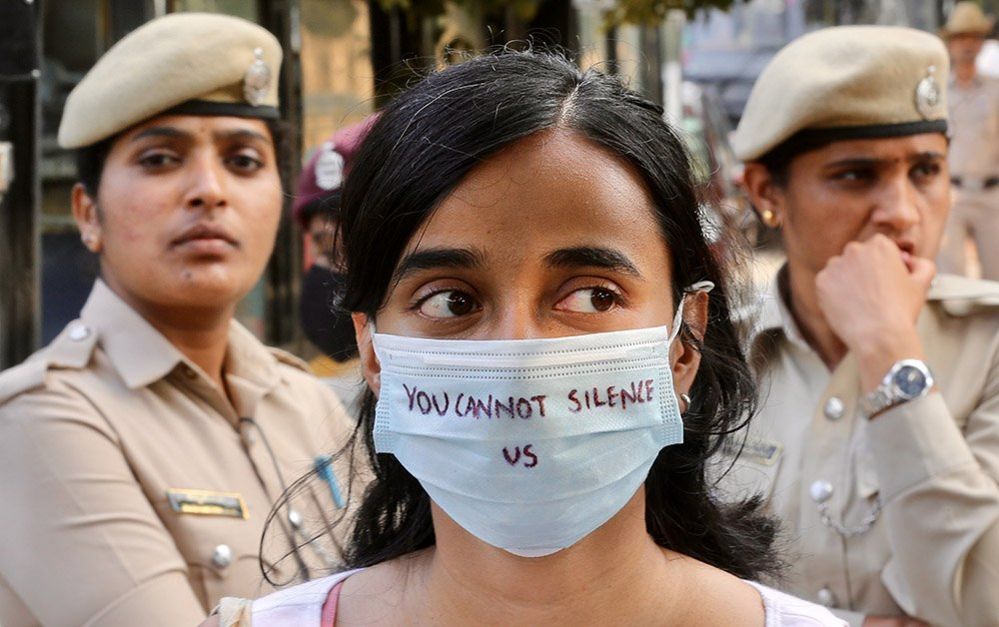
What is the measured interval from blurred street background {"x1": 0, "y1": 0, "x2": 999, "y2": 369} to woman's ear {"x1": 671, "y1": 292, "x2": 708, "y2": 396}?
209 mm

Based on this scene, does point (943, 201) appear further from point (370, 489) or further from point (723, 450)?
point (370, 489)

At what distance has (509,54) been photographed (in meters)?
2.07

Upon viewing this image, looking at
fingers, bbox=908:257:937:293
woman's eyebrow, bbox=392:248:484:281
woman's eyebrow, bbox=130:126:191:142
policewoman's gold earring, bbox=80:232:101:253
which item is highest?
woman's eyebrow, bbox=392:248:484:281

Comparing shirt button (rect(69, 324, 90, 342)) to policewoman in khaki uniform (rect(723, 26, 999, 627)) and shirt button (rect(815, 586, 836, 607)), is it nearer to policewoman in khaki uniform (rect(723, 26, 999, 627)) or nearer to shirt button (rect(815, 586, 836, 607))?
policewoman in khaki uniform (rect(723, 26, 999, 627))

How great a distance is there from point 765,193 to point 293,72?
12.4 feet

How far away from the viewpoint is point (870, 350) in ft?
10.0

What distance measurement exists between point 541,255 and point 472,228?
10 cm

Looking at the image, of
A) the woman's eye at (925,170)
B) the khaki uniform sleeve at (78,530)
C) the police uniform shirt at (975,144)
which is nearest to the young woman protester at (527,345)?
the khaki uniform sleeve at (78,530)

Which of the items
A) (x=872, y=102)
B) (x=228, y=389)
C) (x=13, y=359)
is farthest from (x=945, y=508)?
(x=13, y=359)

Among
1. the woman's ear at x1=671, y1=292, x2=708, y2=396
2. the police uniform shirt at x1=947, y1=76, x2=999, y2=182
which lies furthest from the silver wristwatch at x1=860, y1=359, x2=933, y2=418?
the police uniform shirt at x1=947, y1=76, x2=999, y2=182

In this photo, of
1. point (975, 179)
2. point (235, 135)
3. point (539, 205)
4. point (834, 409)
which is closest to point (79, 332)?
point (235, 135)

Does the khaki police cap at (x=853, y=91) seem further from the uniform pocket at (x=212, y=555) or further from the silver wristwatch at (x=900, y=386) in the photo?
the uniform pocket at (x=212, y=555)

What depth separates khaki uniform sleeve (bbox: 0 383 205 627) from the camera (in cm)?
259

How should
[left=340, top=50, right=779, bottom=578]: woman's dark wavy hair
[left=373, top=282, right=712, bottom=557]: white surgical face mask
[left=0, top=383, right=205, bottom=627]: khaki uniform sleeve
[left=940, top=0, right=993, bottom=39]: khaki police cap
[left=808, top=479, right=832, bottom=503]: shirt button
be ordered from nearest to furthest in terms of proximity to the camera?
[left=373, top=282, right=712, bottom=557]: white surgical face mask < [left=340, top=50, right=779, bottom=578]: woman's dark wavy hair < [left=0, top=383, right=205, bottom=627]: khaki uniform sleeve < [left=808, top=479, right=832, bottom=503]: shirt button < [left=940, top=0, right=993, bottom=39]: khaki police cap
